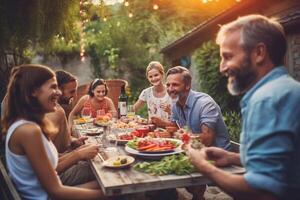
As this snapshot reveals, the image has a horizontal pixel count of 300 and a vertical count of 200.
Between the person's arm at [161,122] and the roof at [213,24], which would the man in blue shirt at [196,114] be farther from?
the roof at [213,24]

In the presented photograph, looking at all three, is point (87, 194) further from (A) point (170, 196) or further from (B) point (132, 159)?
(A) point (170, 196)

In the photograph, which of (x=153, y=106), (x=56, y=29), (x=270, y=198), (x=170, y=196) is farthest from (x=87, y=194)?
(x=56, y=29)

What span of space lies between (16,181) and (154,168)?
0.96 metres

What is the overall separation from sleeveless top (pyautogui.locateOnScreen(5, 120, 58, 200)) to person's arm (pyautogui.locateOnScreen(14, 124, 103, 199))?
0.27ft

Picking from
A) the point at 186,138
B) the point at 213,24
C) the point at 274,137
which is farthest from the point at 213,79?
the point at 274,137

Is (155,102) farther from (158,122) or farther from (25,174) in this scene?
(25,174)

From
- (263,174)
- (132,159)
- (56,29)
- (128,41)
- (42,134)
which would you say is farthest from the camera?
(128,41)

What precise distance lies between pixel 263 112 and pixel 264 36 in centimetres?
40

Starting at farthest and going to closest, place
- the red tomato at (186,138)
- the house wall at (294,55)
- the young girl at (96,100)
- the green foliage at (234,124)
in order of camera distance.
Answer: the green foliage at (234,124) < the house wall at (294,55) < the young girl at (96,100) < the red tomato at (186,138)

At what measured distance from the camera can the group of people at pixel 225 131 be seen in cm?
176

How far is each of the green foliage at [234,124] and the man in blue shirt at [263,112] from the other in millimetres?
6245

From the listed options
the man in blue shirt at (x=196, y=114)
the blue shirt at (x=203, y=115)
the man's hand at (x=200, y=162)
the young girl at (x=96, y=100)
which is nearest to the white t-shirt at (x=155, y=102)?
the young girl at (x=96, y=100)

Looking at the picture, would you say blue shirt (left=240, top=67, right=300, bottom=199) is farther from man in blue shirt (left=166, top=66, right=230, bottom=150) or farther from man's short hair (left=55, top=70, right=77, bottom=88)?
man's short hair (left=55, top=70, right=77, bottom=88)

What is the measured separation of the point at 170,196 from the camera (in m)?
4.76
